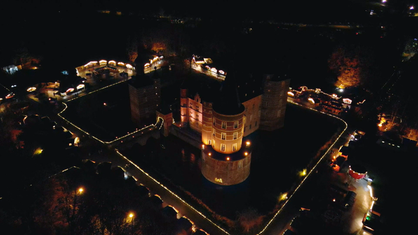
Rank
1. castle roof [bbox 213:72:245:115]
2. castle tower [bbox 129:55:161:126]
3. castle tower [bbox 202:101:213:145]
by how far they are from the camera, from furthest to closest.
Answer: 1. castle tower [bbox 129:55:161:126]
2. castle tower [bbox 202:101:213:145]
3. castle roof [bbox 213:72:245:115]

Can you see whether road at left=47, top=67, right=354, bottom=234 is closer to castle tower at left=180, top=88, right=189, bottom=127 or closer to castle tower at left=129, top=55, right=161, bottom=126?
castle tower at left=129, top=55, right=161, bottom=126

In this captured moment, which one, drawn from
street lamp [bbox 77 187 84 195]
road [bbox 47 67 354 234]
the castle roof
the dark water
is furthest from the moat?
the castle roof

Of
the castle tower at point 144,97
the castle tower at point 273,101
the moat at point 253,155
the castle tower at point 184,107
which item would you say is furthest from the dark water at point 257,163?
Result: the castle tower at point 144,97

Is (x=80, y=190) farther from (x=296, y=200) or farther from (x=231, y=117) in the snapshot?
(x=296, y=200)

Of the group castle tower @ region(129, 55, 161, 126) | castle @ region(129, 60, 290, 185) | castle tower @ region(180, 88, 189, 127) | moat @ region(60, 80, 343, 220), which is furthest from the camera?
castle tower @ region(129, 55, 161, 126)

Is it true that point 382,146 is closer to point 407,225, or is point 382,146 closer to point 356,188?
point 356,188

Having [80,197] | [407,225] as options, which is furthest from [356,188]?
[80,197]

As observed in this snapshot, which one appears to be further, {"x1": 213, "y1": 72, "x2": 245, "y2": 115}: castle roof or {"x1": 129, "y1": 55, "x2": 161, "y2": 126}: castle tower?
{"x1": 129, "y1": 55, "x2": 161, "y2": 126}: castle tower

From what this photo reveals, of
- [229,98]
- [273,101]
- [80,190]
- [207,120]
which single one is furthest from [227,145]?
[80,190]
